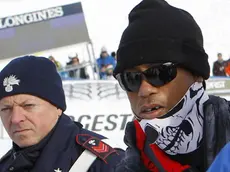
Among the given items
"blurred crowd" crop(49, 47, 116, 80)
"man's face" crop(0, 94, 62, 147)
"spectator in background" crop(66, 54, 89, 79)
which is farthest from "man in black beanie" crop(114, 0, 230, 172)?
"spectator in background" crop(66, 54, 89, 79)

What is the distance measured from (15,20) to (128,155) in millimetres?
12458

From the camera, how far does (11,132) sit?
6.64ft

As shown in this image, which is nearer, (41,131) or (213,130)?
(213,130)

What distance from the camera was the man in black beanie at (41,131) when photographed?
6.50ft

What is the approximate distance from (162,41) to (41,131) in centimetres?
92

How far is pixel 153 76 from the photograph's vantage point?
1.30m

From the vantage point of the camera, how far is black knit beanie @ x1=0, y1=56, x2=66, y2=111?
206 cm

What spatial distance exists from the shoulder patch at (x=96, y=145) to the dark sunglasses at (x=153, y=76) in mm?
714

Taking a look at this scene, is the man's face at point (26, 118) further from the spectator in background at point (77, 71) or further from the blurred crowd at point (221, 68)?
the blurred crowd at point (221, 68)

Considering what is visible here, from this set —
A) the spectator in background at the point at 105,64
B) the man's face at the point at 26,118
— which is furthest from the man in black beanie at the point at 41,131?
the spectator in background at the point at 105,64

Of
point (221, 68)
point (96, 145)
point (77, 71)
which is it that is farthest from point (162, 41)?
point (221, 68)

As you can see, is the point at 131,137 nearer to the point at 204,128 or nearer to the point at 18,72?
the point at 204,128

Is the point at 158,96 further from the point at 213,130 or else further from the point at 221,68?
the point at 221,68

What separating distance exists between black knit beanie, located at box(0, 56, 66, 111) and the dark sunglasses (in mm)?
806
